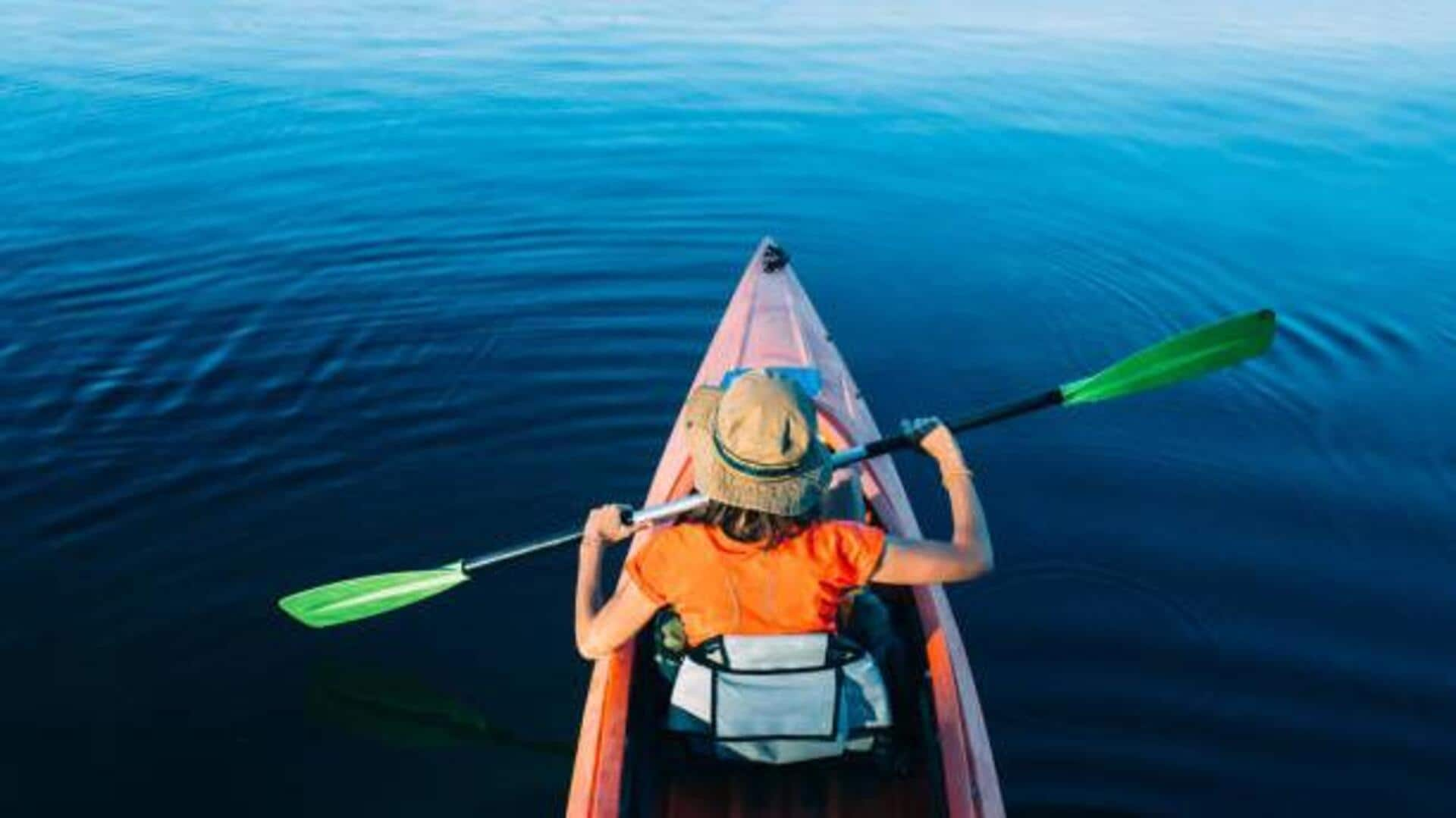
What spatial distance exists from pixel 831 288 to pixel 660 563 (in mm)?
6232

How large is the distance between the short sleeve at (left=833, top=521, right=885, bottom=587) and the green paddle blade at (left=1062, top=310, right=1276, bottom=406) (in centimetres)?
261

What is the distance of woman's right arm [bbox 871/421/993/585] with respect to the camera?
2.88 m

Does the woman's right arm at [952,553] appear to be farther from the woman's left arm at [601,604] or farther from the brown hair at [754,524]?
the woman's left arm at [601,604]

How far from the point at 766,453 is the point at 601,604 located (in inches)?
39.2

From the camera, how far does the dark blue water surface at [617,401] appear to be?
4336 millimetres

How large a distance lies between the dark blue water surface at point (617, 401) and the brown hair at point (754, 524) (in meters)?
1.99

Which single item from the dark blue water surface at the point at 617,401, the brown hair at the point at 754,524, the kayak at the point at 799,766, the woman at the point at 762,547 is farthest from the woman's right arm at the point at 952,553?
the dark blue water surface at the point at 617,401

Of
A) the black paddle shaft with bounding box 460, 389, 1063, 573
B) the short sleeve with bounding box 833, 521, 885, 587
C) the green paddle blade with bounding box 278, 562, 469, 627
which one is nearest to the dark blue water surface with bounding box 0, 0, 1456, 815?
the green paddle blade with bounding box 278, 562, 469, 627

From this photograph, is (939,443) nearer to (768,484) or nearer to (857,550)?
(857,550)

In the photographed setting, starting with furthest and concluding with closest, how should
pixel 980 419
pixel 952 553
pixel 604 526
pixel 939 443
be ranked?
pixel 980 419 < pixel 939 443 < pixel 604 526 < pixel 952 553


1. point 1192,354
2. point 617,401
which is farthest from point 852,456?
point 617,401

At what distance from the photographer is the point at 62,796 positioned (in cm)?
400

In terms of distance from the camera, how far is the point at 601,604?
3301 mm

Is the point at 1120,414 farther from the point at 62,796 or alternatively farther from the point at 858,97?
the point at 858,97
